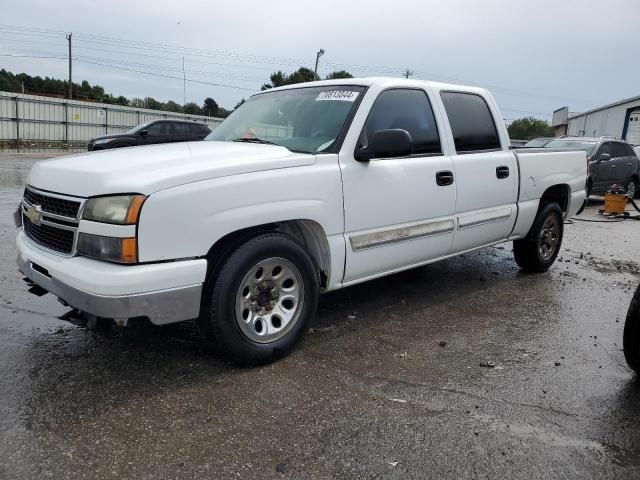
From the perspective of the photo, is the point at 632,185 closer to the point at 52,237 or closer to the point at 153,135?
the point at 153,135

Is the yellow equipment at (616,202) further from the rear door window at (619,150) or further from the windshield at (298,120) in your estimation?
the windshield at (298,120)

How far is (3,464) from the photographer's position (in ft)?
7.57

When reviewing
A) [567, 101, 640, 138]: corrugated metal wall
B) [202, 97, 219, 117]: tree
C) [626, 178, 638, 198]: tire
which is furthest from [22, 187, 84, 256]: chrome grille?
[202, 97, 219, 117]: tree

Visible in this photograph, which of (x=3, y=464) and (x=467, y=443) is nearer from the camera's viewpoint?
(x=3, y=464)

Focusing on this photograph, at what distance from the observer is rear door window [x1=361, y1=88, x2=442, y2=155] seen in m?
3.99

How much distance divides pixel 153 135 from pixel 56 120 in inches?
581

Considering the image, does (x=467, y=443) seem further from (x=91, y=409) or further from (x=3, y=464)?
(x=3, y=464)

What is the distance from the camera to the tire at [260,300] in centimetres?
307

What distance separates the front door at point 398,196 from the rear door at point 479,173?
0.19 m

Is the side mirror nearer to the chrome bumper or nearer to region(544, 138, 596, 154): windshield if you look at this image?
the chrome bumper

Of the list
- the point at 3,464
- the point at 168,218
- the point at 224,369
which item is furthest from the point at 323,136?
the point at 3,464

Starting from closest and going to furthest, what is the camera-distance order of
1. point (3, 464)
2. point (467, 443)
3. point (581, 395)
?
1. point (3, 464)
2. point (467, 443)
3. point (581, 395)

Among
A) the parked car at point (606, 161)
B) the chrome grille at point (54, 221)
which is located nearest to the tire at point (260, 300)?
the chrome grille at point (54, 221)

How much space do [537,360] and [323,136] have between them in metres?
2.24
